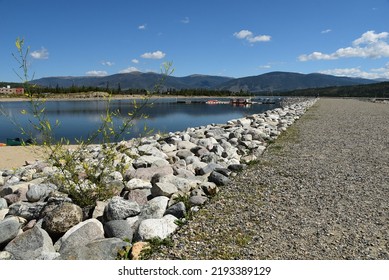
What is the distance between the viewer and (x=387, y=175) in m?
6.96

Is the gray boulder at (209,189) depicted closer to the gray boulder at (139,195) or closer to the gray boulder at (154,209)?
the gray boulder at (154,209)

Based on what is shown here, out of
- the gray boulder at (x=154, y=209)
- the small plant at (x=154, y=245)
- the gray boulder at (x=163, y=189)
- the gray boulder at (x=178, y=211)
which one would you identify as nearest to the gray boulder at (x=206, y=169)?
the gray boulder at (x=163, y=189)

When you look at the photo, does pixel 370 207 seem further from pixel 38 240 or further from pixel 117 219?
pixel 38 240

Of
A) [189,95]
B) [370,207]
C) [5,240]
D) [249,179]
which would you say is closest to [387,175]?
[370,207]

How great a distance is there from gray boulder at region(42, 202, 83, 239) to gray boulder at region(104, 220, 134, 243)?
1.89 feet

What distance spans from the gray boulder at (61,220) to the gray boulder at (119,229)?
0.57 meters

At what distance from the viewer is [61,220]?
15.4 feet

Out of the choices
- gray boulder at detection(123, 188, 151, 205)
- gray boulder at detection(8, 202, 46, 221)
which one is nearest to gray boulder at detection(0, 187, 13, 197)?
gray boulder at detection(8, 202, 46, 221)

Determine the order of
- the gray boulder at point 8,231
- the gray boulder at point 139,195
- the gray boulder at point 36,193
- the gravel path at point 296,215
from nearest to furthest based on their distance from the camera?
the gravel path at point 296,215 → the gray boulder at point 8,231 → the gray boulder at point 139,195 → the gray boulder at point 36,193

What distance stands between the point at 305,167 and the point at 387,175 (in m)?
1.64

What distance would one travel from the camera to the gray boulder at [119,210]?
16.0 ft

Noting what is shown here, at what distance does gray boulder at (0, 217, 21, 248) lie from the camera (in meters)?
4.47
